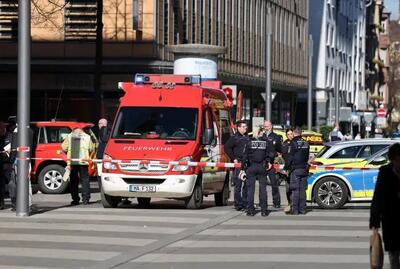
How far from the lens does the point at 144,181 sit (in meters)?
18.4

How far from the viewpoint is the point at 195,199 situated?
18906mm

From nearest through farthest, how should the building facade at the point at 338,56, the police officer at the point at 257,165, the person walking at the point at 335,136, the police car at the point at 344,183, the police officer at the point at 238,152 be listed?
the police officer at the point at 257,165 → the police officer at the point at 238,152 → the police car at the point at 344,183 → the person walking at the point at 335,136 → the building facade at the point at 338,56

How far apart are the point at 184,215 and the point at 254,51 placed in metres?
44.0

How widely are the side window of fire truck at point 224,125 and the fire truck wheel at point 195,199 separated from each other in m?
2.15

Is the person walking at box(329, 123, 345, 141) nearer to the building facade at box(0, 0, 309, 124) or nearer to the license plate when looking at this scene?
the building facade at box(0, 0, 309, 124)

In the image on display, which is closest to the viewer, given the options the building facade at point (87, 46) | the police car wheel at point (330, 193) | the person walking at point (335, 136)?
the police car wheel at point (330, 193)

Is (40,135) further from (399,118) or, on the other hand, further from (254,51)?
(399,118)

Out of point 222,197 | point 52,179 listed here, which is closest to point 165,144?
point 222,197

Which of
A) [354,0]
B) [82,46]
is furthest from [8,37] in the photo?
[354,0]

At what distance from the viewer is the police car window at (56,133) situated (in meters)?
24.5

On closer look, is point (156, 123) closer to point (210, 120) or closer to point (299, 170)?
point (210, 120)

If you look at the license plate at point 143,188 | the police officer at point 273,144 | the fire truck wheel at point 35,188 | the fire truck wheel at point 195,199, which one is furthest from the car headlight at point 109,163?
the fire truck wheel at point 35,188

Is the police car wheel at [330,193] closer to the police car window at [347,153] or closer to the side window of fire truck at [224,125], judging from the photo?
the police car window at [347,153]

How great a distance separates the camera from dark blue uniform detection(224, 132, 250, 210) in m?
19.0
